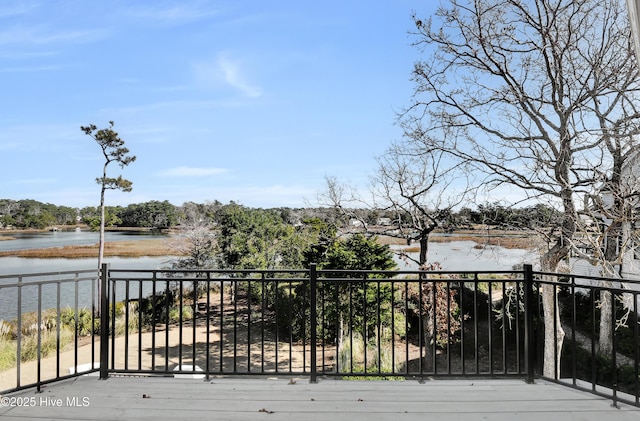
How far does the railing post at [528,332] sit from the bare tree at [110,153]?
19132mm

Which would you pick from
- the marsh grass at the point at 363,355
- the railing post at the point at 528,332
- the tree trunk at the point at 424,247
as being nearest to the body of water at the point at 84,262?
the tree trunk at the point at 424,247

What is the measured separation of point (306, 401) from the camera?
9.00ft

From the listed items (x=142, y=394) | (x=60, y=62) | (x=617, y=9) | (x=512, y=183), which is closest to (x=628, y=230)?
(x=512, y=183)

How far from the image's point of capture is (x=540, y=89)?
10.0m

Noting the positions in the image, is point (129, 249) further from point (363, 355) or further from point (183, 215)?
point (363, 355)

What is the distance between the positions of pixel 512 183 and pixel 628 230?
8.36 feet

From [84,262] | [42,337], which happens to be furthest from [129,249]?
[42,337]

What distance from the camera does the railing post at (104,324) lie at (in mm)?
3256

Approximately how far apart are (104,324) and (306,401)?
175 centimetres

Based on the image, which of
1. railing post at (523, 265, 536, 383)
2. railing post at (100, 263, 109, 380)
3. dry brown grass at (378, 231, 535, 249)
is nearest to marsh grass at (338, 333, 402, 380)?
dry brown grass at (378, 231, 535, 249)

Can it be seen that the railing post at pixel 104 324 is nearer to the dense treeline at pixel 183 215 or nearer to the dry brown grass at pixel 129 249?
the dense treeline at pixel 183 215

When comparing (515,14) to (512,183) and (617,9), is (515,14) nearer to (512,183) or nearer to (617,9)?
(617,9)

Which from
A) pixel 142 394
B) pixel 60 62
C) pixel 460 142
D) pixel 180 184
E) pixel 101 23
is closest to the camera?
pixel 142 394

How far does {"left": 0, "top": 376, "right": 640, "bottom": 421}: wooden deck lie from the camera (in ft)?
8.29
